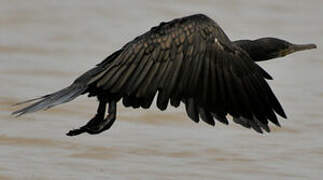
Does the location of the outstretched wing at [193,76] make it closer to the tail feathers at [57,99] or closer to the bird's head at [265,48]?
the tail feathers at [57,99]

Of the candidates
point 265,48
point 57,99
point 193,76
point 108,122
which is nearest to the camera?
point 193,76

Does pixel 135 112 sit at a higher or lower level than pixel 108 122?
lower

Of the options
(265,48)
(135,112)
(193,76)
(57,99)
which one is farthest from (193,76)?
(135,112)

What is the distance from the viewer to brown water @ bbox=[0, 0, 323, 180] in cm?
1117

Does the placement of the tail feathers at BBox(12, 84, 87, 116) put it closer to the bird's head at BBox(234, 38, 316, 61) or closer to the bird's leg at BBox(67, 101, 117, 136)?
the bird's leg at BBox(67, 101, 117, 136)

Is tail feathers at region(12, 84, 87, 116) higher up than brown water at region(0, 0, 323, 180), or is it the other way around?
tail feathers at region(12, 84, 87, 116)

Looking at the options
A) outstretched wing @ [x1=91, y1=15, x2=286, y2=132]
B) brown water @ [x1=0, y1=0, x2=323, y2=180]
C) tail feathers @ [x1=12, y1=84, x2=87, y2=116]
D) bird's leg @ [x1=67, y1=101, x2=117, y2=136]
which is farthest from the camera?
brown water @ [x1=0, y1=0, x2=323, y2=180]

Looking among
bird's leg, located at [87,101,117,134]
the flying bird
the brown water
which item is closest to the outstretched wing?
the flying bird

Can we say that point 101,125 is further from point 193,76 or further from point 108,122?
point 193,76

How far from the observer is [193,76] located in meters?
9.43

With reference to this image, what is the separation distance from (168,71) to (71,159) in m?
2.19

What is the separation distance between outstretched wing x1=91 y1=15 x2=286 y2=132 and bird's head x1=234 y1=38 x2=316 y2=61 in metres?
0.86

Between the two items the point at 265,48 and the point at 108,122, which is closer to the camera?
the point at 108,122

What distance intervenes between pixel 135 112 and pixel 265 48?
293 centimetres
